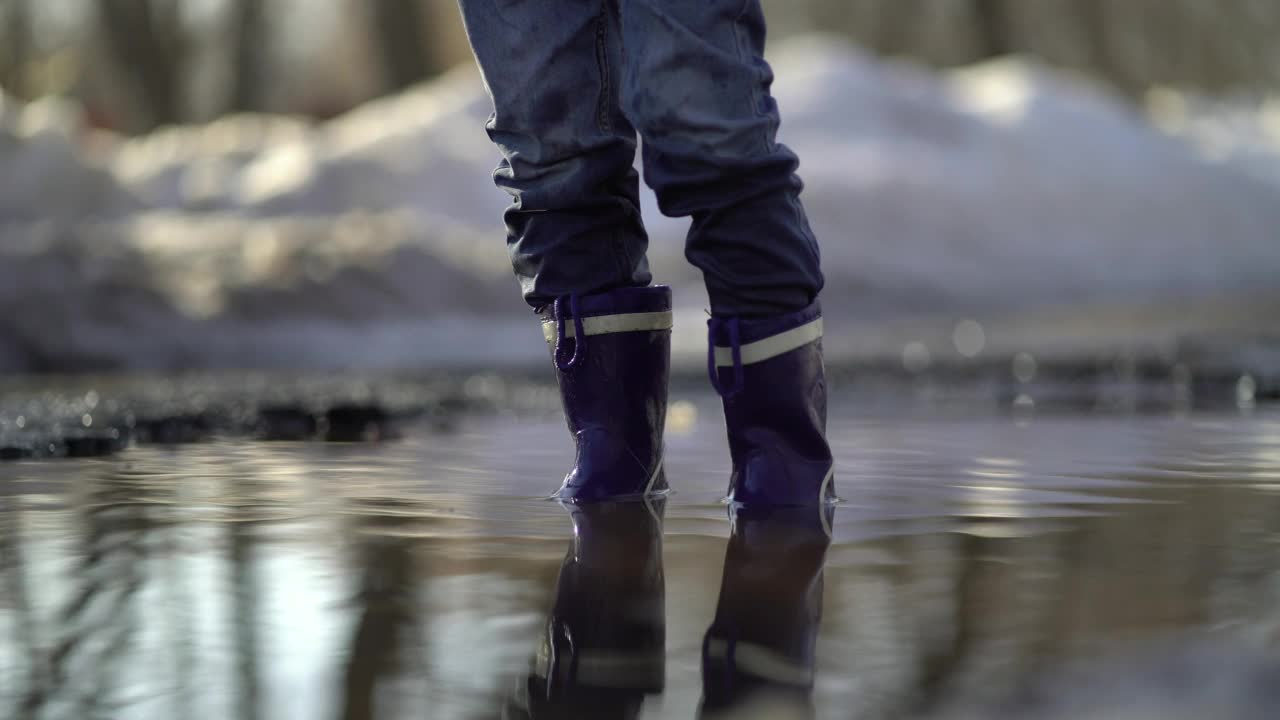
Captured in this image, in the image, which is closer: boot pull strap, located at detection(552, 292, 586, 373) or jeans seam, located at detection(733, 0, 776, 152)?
jeans seam, located at detection(733, 0, 776, 152)

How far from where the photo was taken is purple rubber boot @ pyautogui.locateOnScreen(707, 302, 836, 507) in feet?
3.76

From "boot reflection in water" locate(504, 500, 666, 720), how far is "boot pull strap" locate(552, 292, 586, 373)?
0.26 metres

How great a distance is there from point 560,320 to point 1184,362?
277cm

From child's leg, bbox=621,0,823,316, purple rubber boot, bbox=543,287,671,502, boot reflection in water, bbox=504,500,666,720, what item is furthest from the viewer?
purple rubber boot, bbox=543,287,671,502

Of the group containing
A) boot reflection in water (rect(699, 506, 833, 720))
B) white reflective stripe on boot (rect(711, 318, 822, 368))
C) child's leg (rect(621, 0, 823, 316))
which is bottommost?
boot reflection in water (rect(699, 506, 833, 720))

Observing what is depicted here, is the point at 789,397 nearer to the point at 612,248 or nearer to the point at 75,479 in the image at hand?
the point at 612,248

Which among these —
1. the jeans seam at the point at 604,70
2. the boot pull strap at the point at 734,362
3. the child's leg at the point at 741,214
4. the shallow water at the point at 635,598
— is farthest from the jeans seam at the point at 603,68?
the shallow water at the point at 635,598

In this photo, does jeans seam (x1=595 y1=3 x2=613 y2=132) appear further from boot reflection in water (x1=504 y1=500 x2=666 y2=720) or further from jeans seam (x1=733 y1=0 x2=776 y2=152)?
boot reflection in water (x1=504 y1=500 x2=666 y2=720)

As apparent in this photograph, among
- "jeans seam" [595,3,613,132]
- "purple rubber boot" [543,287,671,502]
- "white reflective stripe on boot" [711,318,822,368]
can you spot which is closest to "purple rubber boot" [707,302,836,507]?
"white reflective stripe on boot" [711,318,822,368]

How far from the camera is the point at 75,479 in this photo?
1.36 metres

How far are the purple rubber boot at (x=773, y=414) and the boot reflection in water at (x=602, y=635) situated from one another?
153 millimetres

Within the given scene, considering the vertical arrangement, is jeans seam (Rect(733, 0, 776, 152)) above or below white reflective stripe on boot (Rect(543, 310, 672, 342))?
above

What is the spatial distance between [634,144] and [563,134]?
0.21 ft

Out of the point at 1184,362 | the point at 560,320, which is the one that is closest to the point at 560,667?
the point at 560,320
